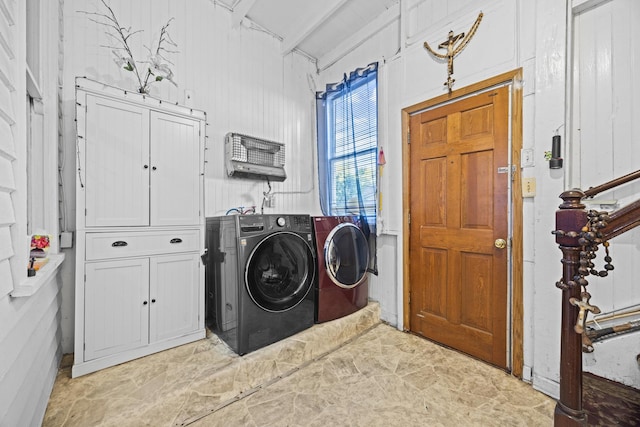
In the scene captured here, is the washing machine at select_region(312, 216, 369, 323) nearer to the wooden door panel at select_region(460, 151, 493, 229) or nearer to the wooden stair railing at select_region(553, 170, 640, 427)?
the wooden door panel at select_region(460, 151, 493, 229)

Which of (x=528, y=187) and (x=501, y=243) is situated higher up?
(x=528, y=187)

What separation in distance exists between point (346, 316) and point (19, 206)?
2140 mm

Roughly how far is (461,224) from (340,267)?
1.04 m

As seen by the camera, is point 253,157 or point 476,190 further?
point 253,157

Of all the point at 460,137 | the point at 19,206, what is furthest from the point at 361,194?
the point at 19,206

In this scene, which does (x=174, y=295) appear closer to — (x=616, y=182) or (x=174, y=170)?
(x=174, y=170)

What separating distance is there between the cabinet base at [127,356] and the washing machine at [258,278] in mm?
204

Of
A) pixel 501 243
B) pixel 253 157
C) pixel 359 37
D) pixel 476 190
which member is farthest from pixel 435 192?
pixel 359 37

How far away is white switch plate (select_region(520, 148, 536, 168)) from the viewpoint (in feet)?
5.59

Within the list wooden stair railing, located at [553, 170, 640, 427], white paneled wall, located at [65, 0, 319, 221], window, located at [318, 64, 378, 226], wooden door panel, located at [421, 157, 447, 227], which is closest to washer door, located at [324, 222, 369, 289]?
window, located at [318, 64, 378, 226]

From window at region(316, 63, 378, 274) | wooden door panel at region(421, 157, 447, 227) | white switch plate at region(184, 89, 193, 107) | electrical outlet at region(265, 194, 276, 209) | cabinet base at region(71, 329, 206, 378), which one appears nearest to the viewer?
cabinet base at region(71, 329, 206, 378)

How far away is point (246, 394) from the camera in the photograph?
1604mm

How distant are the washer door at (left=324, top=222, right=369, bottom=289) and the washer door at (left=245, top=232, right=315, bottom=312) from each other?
0.20 meters

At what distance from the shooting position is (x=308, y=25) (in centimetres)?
271
